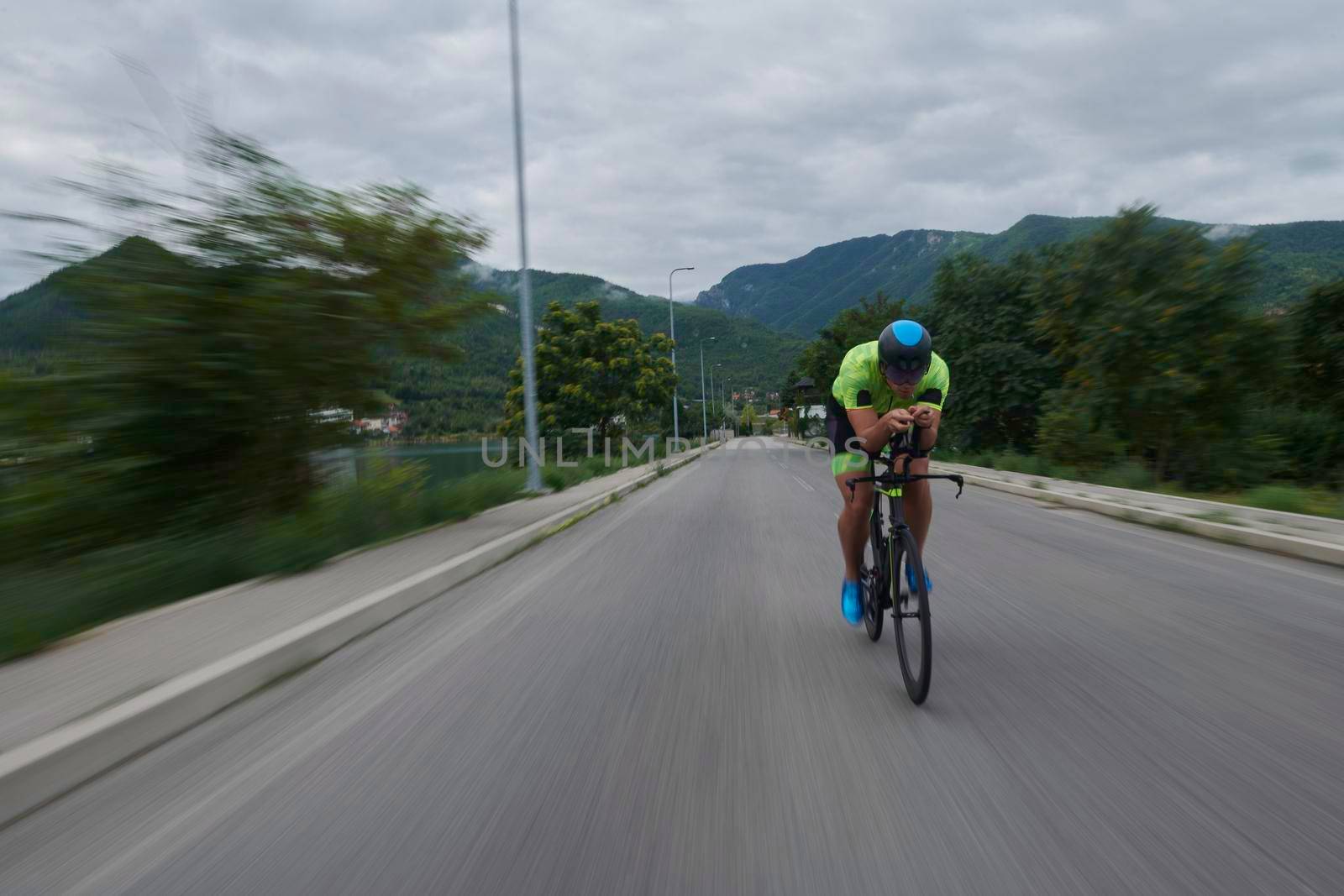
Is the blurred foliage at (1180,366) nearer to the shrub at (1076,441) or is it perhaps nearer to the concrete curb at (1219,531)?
the shrub at (1076,441)

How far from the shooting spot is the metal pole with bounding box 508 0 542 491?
1544cm

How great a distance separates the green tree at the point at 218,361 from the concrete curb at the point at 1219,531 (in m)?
9.52

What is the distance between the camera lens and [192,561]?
6.77 m

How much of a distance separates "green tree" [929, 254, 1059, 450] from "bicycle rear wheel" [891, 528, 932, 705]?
77.2 ft

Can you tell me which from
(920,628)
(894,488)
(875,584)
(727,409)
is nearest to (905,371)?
(894,488)

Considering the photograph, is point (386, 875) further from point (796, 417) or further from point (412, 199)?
point (796, 417)

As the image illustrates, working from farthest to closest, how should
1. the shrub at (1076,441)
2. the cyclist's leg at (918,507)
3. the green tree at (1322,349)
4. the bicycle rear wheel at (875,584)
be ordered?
the green tree at (1322,349) < the shrub at (1076,441) < the bicycle rear wheel at (875,584) < the cyclist's leg at (918,507)

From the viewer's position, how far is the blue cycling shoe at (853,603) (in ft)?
16.1

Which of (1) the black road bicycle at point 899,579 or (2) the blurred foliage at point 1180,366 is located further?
(2) the blurred foliage at point 1180,366

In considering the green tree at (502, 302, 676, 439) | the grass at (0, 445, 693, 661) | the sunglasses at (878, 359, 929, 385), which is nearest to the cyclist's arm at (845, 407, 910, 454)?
the sunglasses at (878, 359, 929, 385)

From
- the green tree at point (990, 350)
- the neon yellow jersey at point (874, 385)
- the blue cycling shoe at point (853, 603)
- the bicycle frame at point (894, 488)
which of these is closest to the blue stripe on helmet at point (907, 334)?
the neon yellow jersey at point (874, 385)

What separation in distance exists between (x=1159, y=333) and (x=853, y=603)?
13218 millimetres

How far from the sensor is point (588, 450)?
116 ft

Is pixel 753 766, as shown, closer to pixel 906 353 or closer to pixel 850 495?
pixel 850 495
